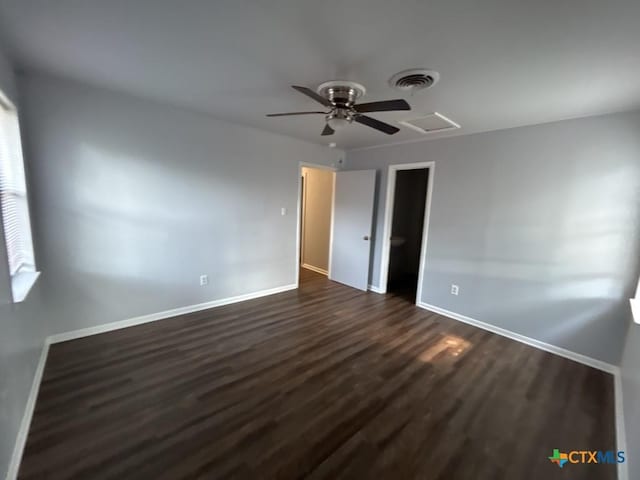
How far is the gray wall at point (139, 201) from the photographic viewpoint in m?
2.31

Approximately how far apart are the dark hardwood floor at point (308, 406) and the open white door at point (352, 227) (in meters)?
1.59

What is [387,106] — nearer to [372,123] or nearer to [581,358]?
[372,123]

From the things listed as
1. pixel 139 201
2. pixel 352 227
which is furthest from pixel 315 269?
pixel 139 201

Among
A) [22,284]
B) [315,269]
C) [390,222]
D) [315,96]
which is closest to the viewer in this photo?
[315,96]

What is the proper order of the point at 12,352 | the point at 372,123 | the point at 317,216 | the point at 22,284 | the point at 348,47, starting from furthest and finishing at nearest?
the point at 317,216 → the point at 372,123 → the point at 22,284 → the point at 348,47 → the point at 12,352

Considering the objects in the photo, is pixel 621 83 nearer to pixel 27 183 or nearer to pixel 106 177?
pixel 106 177

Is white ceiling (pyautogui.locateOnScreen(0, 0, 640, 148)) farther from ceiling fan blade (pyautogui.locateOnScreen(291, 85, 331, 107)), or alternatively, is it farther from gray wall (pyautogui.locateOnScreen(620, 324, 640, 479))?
gray wall (pyautogui.locateOnScreen(620, 324, 640, 479))

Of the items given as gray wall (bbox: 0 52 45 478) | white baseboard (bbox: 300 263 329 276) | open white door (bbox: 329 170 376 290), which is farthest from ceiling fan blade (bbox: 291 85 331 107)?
white baseboard (bbox: 300 263 329 276)

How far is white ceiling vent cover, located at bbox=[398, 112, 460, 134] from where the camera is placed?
2659 mm

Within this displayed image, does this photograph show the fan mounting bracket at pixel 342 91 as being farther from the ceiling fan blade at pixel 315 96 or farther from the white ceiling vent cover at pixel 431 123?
the white ceiling vent cover at pixel 431 123

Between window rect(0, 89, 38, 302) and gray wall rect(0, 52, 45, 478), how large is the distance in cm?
11

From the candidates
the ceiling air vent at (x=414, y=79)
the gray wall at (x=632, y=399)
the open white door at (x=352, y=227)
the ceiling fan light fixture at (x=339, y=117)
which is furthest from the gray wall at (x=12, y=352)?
the open white door at (x=352, y=227)

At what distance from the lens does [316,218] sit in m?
5.36

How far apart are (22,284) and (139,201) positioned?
1.17 meters
